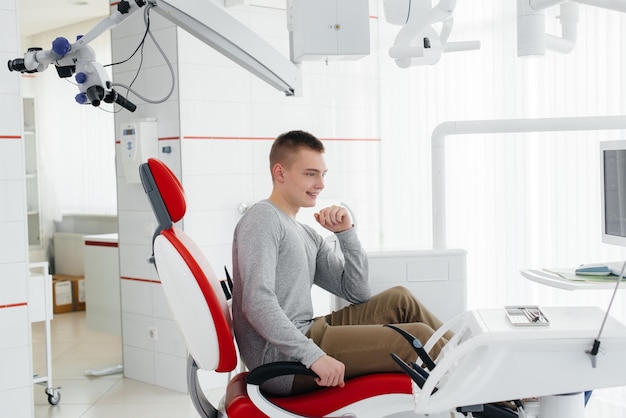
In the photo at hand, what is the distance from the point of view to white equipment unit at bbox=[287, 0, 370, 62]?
2.27 meters

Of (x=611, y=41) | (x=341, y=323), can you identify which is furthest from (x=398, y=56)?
(x=611, y=41)

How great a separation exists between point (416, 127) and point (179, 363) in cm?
227

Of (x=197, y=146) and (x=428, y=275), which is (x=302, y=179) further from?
(x=197, y=146)

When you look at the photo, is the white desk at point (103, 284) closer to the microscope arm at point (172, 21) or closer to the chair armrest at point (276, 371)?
the chair armrest at point (276, 371)

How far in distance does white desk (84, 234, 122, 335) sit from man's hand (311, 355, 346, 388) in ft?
11.6

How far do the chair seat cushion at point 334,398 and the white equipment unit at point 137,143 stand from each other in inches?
96.8

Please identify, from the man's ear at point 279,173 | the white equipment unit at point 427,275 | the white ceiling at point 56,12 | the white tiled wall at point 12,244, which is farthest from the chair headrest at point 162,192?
the white ceiling at point 56,12

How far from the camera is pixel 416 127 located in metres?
5.34

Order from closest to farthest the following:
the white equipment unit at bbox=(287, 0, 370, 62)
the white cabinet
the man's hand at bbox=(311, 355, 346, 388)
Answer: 1. the white equipment unit at bbox=(287, 0, 370, 62)
2. the man's hand at bbox=(311, 355, 346, 388)
3. the white cabinet

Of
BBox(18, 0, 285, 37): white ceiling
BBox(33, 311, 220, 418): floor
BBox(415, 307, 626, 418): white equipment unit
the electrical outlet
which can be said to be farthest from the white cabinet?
BBox(415, 307, 626, 418): white equipment unit

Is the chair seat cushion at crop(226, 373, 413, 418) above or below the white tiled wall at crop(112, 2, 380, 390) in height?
below

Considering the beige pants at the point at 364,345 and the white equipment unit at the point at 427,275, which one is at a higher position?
the white equipment unit at the point at 427,275

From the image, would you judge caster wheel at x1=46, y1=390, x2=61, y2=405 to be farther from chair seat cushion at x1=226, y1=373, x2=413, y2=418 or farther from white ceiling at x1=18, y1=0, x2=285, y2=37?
white ceiling at x1=18, y1=0, x2=285, y2=37

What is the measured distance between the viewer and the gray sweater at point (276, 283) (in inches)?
97.6
